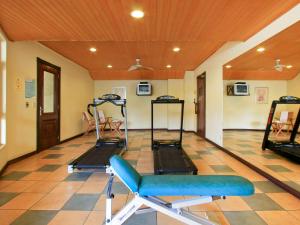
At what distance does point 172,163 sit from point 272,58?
168 inches

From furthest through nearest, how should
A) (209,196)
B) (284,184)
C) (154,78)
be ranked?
(154,78), (284,184), (209,196)

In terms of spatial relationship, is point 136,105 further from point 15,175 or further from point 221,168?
point 15,175

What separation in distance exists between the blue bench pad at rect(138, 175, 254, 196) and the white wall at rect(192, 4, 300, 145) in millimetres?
2613

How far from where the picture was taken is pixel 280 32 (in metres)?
3.46

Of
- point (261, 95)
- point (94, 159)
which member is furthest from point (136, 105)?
point (94, 159)

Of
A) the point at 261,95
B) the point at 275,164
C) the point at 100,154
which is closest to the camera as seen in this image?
the point at 275,164

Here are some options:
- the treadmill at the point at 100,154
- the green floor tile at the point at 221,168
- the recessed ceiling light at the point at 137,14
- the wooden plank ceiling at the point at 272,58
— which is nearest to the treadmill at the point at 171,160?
the green floor tile at the point at 221,168

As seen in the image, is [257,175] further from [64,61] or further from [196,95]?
[64,61]

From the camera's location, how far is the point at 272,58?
231 inches

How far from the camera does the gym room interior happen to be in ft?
7.29

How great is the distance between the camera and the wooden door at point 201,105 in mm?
7656

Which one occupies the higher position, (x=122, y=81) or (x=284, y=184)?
(x=122, y=81)

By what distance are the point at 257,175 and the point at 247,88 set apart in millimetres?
6444

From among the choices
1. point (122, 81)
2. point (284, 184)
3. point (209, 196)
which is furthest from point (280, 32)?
point (122, 81)
